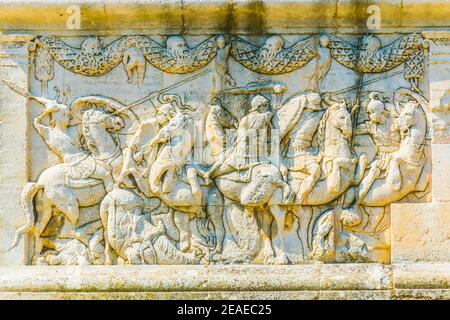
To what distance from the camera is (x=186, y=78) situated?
1414 centimetres

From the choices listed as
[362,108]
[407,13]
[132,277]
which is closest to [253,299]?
[132,277]

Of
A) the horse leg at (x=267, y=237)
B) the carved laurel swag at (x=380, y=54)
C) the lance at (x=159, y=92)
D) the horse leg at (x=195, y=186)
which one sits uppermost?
the carved laurel swag at (x=380, y=54)

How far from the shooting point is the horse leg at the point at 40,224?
14.0 metres

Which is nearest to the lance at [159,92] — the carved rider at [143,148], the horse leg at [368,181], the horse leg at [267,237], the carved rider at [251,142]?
the carved rider at [143,148]

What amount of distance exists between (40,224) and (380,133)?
3.44 meters

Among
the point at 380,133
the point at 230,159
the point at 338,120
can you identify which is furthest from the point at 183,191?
the point at 380,133

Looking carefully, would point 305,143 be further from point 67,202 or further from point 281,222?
point 67,202

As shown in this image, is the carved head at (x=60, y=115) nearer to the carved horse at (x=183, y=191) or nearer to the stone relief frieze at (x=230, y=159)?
the stone relief frieze at (x=230, y=159)

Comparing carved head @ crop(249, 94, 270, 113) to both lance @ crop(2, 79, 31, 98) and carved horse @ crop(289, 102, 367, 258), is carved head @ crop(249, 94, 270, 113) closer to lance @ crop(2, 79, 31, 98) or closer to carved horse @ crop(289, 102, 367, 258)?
carved horse @ crop(289, 102, 367, 258)

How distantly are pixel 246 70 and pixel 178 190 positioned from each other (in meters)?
1.36

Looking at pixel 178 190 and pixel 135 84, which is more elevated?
pixel 135 84

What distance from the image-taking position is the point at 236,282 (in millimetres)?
13688
